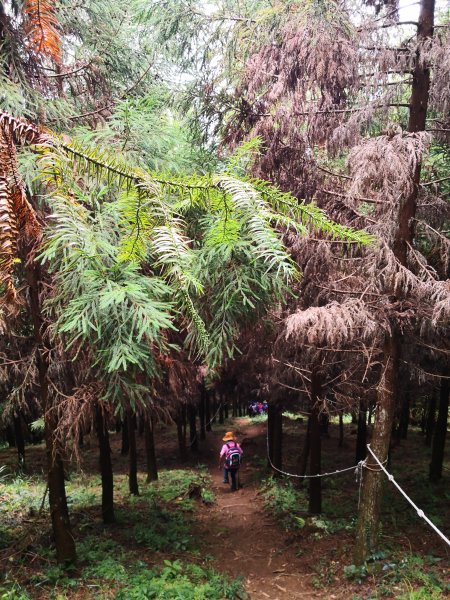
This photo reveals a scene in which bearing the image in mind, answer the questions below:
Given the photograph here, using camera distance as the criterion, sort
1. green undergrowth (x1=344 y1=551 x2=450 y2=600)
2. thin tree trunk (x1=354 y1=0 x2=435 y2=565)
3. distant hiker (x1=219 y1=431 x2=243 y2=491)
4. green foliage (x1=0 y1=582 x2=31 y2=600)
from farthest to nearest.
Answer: distant hiker (x1=219 y1=431 x2=243 y2=491) < thin tree trunk (x1=354 y1=0 x2=435 y2=565) < green undergrowth (x1=344 y1=551 x2=450 y2=600) < green foliage (x1=0 y1=582 x2=31 y2=600)

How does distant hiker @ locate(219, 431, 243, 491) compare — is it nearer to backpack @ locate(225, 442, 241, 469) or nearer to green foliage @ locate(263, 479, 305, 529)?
backpack @ locate(225, 442, 241, 469)

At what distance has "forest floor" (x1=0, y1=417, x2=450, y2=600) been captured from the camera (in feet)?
21.1

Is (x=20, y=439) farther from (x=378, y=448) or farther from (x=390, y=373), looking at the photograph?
(x=390, y=373)

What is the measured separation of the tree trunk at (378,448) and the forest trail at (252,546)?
1.18 m

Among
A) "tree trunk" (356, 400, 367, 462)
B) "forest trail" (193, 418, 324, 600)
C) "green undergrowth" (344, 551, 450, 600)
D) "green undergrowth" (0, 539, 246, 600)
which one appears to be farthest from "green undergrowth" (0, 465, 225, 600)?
"tree trunk" (356, 400, 367, 462)

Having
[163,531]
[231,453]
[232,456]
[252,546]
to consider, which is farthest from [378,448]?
[232,456]

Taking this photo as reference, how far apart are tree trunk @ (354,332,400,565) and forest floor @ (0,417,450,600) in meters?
0.33

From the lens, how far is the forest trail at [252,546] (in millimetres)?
7547

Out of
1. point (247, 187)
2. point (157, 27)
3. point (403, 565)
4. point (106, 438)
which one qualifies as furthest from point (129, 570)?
point (157, 27)

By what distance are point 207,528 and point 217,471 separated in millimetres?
7041

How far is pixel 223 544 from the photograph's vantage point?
31.5 feet

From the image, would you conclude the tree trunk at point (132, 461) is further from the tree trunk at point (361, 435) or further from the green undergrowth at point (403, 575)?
the green undergrowth at point (403, 575)

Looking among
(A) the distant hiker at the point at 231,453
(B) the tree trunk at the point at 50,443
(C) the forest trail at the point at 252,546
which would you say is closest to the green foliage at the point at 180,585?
(C) the forest trail at the point at 252,546

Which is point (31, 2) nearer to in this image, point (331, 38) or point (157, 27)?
point (331, 38)
